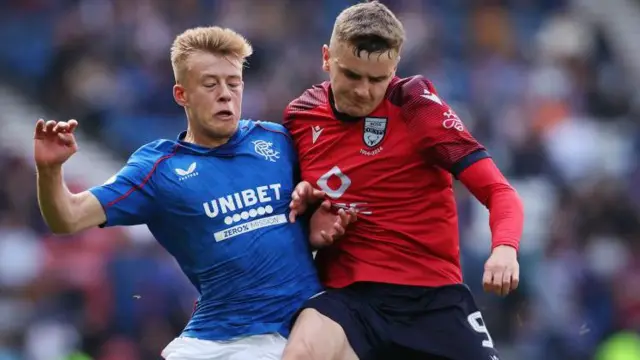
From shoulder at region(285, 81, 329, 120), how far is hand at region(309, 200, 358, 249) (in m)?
0.52

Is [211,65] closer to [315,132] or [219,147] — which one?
[219,147]

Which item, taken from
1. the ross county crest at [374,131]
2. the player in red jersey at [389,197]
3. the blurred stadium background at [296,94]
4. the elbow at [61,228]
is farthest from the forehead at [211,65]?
the blurred stadium background at [296,94]

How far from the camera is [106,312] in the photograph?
1152 cm

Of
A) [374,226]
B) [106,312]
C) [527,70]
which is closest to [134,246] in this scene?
[106,312]

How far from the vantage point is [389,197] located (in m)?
5.88

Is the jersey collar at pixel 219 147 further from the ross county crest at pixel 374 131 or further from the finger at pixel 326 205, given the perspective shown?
the ross county crest at pixel 374 131

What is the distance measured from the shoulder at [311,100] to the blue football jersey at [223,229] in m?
0.40

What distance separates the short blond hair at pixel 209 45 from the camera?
19.6 feet

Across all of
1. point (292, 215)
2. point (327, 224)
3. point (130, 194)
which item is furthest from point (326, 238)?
point (130, 194)

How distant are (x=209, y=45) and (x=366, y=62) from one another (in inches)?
A: 30.9

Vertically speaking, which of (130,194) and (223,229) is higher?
(130,194)

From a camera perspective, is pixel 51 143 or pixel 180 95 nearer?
pixel 51 143

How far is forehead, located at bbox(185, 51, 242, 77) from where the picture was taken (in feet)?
19.5

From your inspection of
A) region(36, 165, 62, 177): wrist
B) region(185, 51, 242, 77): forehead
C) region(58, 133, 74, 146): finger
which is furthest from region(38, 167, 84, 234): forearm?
region(185, 51, 242, 77): forehead
